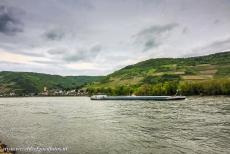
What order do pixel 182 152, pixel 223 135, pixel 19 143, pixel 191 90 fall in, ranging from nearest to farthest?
pixel 182 152
pixel 19 143
pixel 223 135
pixel 191 90

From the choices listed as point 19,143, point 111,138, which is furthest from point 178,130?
point 19,143

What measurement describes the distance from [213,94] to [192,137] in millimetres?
150865

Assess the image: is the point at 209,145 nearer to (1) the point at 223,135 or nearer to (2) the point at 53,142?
(1) the point at 223,135

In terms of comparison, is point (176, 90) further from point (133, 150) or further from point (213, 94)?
point (133, 150)

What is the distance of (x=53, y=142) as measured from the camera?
123 feet

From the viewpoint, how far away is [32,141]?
38344 mm

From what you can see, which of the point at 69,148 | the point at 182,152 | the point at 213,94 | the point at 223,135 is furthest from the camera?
the point at 213,94

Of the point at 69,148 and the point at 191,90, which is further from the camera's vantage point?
the point at 191,90

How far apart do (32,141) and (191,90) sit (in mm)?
166436

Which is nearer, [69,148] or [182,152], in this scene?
[182,152]

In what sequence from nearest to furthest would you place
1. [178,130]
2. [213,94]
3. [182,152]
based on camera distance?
[182,152]
[178,130]
[213,94]

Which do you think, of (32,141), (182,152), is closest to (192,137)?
(182,152)

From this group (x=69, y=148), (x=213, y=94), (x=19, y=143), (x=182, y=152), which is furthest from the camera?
(x=213, y=94)

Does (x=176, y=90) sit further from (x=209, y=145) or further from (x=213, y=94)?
(x=209, y=145)
